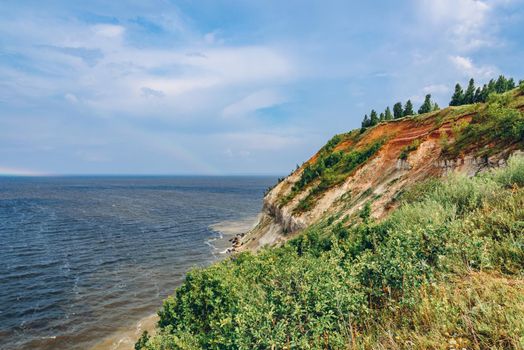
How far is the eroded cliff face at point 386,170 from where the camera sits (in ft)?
79.9

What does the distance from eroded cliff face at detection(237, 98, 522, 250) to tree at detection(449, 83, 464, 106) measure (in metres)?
16.5

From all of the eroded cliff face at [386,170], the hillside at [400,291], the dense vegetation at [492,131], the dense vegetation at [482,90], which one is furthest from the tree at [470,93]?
the hillside at [400,291]

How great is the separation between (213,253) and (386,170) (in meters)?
31.0

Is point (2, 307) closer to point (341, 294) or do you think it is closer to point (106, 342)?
point (106, 342)

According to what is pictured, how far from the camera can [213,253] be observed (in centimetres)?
5041

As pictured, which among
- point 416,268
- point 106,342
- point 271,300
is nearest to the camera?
point 416,268

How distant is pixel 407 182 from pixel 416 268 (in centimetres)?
2316

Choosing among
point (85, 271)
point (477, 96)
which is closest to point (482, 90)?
point (477, 96)

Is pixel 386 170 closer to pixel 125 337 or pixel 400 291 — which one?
pixel 400 291

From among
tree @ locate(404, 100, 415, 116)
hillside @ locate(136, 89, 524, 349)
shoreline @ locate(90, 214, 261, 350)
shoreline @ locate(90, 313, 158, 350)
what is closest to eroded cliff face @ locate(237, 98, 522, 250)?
hillside @ locate(136, 89, 524, 349)

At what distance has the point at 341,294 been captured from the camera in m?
7.04

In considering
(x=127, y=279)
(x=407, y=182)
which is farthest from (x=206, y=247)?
(x=407, y=182)

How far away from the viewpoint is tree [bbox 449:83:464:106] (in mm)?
51125

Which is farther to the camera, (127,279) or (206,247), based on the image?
(206,247)
